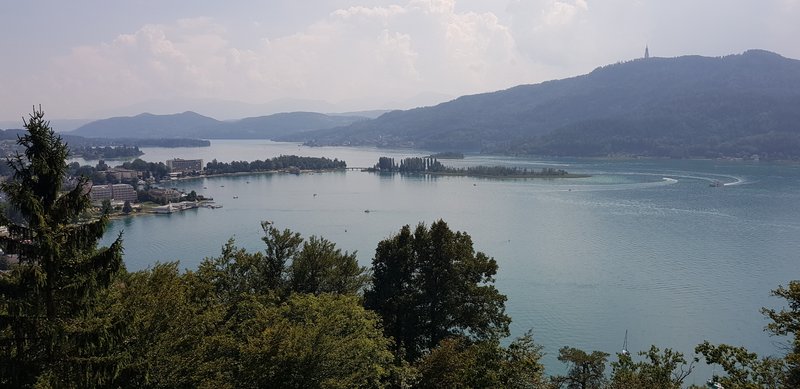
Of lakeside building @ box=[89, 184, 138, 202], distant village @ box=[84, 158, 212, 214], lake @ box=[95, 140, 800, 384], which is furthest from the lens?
lakeside building @ box=[89, 184, 138, 202]

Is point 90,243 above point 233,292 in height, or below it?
above

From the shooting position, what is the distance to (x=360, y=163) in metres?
61.5

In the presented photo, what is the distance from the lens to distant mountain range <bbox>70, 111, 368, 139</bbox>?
144 m

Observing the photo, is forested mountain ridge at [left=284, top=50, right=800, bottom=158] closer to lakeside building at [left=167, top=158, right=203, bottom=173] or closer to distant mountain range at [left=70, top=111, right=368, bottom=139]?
distant mountain range at [left=70, top=111, right=368, bottom=139]

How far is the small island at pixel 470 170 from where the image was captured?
4425 cm

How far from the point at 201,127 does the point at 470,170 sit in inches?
5230

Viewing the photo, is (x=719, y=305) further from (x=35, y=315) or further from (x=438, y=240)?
(x=35, y=315)

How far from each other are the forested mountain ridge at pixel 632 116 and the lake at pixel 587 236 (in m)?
24.3

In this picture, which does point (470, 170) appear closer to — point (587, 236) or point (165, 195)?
point (165, 195)

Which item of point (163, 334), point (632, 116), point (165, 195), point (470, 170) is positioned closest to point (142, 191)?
point (165, 195)

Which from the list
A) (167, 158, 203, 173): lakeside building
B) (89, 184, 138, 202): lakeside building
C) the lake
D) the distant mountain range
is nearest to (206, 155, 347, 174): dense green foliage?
(167, 158, 203, 173): lakeside building

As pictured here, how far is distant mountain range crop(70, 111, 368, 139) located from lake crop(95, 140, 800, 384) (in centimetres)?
10656

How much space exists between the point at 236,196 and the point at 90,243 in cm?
3400

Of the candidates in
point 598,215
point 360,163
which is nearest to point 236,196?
point 598,215
